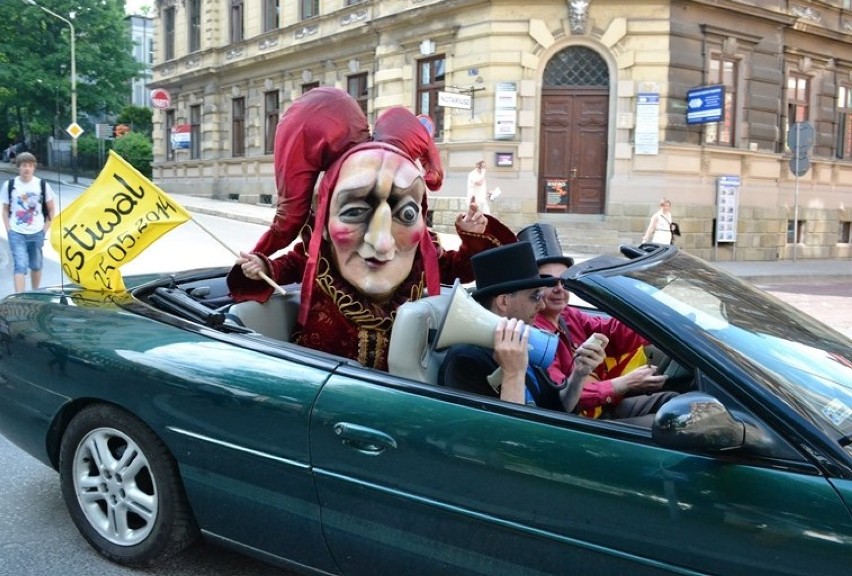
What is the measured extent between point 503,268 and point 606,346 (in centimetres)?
86

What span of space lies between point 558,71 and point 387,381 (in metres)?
15.9

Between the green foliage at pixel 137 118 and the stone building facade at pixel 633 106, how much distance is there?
27.2 meters

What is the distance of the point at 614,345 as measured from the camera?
3.43 m

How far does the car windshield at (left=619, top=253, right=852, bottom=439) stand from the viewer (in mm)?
2002

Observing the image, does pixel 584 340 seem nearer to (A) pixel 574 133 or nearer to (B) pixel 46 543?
(B) pixel 46 543

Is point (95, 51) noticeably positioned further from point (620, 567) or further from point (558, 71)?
point (620, 567)

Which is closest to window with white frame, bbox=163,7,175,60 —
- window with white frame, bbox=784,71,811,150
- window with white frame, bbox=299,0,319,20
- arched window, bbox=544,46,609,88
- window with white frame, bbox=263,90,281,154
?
window with white frame, bbox=263,90,281,154

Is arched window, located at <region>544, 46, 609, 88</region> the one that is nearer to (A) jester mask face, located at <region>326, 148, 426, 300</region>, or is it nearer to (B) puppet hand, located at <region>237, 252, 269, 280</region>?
(A) jester mask face, located at <region>326, 148, 426, 300</region>

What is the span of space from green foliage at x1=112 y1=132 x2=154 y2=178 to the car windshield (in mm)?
36495

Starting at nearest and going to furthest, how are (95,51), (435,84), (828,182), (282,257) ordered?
(282,257) → (435,84) → (828,182) → (95,51)

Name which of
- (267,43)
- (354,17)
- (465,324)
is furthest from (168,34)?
(465,324)

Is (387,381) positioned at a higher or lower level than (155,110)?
lower

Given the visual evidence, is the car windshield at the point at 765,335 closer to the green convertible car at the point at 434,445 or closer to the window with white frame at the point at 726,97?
the green convertible car at the point at 434,445

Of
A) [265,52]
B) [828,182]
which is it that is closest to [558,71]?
[828,182]
